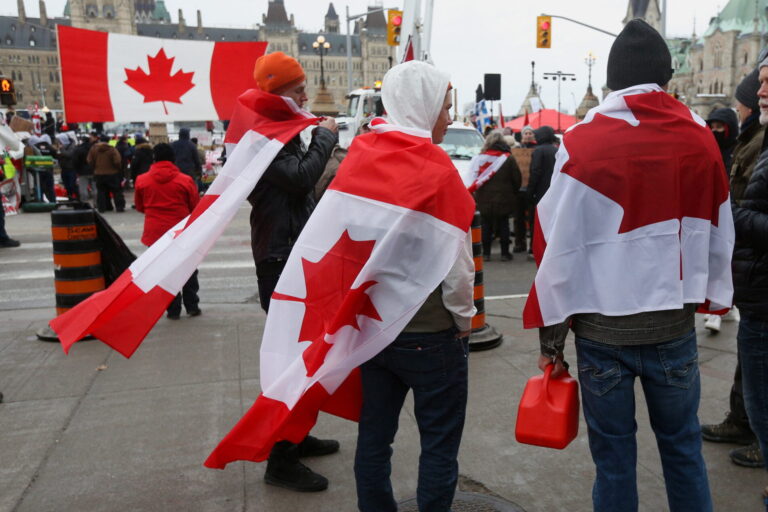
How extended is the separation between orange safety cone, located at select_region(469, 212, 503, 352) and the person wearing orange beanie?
217 centimetres

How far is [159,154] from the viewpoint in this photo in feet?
22.1

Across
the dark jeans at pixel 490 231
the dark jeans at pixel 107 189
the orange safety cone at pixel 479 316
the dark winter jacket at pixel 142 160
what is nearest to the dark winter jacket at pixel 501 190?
the dark jeans at pixel 490 231

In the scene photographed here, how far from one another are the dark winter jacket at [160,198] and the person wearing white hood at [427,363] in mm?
4577

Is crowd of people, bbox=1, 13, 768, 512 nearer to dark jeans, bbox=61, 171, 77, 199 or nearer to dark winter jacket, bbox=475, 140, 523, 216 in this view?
dark winter jacket, bbox=475, 140, 523, 216

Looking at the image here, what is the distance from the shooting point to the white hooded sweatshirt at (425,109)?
8.02 feet

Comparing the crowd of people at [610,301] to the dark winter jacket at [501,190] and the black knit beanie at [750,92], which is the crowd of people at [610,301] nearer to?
the black knit beanie at [750,92]

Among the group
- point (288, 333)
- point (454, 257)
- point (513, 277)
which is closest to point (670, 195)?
point (454, 257)

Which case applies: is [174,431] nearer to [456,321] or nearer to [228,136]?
[228,136]

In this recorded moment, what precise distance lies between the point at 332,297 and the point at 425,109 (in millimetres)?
801

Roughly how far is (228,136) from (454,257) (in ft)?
5.33

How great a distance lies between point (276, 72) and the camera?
337 centimetres

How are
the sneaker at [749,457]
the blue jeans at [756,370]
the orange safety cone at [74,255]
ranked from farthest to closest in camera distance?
the orange safety cone at [74,255]
the sneaker at [749,457]
the blue jeans at [756,370]

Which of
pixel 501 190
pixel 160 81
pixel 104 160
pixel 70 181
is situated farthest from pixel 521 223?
pixel 70 181

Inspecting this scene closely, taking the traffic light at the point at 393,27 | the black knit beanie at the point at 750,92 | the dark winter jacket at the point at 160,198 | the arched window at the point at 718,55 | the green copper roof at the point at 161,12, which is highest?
the green copper roof at the point at 161,12
